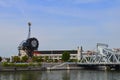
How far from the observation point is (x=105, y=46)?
16575 cm

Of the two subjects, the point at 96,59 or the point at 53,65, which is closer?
the point at 53,65

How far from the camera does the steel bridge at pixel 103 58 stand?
14630 centimetres

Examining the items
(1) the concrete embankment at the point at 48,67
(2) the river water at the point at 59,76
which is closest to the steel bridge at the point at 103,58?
(1) the concrete embankment at the point at 48,67

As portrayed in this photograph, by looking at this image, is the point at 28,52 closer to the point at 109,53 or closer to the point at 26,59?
the point at 26,59

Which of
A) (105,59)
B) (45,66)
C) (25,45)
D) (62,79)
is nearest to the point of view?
(62,79)

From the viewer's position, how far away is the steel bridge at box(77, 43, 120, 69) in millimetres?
146300

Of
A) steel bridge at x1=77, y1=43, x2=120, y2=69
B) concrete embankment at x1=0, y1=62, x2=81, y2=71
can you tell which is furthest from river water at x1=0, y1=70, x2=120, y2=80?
steel bridge at x1=77, y1=43, x2=120, y2=69

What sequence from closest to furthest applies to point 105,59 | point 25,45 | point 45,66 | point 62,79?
point 62,79 → point 45,66 → point 105,59 → point 25,45

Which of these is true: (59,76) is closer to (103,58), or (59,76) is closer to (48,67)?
(48,67)

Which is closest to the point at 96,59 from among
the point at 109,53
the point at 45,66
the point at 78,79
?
the point at 109,53

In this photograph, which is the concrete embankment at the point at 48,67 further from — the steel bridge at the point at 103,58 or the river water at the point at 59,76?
the river water at the point at 59,76

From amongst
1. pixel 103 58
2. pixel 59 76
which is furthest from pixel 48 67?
pixel 59 76

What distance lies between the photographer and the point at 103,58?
514 ft

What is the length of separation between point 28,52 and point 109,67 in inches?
1573
